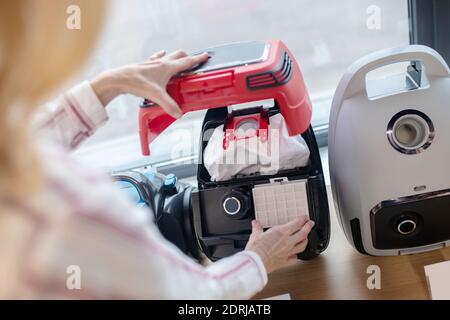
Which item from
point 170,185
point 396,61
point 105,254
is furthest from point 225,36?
point 105,254

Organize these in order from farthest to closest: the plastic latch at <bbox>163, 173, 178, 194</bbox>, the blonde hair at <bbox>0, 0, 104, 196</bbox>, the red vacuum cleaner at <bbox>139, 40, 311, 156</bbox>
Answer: the plastic latch at <bbox>163, 173, 178, 194</bbox>
the red vacuum cleaner at <bbox>139, 40, 311, 156</bbox>
the blonde hair at <bbox>0, 0, 104, 196</bbox>

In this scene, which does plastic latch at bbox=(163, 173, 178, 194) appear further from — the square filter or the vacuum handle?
the vacuum handle

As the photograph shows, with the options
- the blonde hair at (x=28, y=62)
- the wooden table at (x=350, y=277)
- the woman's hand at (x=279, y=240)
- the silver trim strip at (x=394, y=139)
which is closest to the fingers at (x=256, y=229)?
the woman's hand at (x=279, y=240)

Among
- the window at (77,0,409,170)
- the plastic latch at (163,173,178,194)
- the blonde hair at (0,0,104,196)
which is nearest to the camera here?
the blonde hair at (0,0,104,196)

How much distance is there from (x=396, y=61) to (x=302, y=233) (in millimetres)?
281

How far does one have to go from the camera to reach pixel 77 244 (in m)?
0.45

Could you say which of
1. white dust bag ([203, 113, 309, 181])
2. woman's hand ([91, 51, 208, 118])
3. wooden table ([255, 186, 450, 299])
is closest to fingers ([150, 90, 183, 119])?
woman's hand ([91, 51, 208, 118])

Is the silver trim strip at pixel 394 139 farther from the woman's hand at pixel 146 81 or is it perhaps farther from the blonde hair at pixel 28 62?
the blonde hair at pixel 28 62

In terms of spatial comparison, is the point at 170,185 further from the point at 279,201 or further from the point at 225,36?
the point at 225,36

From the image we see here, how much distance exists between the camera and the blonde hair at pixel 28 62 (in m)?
0.40

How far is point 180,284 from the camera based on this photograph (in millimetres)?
547

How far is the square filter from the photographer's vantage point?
830 mm

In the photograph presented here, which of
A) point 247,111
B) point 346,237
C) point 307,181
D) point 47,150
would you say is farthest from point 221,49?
point 47,150

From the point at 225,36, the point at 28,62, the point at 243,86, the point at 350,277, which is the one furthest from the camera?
the point at 225,36
